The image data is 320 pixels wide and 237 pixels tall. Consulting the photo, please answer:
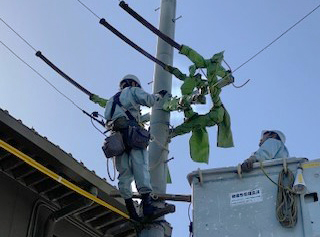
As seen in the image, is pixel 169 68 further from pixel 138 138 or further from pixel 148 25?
pixel 138 138

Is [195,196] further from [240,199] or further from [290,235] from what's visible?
[290,235]

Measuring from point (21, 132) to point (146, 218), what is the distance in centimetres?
214

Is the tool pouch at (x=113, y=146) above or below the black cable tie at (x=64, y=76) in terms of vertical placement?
below

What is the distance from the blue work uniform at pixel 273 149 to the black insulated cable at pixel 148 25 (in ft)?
4.46

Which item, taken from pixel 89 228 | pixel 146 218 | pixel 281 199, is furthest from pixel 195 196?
pixel 89 228

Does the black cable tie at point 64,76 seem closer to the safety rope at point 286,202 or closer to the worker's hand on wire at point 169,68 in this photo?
the worker's hand on wire at point 169,68

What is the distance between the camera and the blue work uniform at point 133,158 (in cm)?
591

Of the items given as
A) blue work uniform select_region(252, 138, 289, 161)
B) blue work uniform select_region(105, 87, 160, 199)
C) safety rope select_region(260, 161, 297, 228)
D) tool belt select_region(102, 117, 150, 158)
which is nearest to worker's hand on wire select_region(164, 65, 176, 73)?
blue work uniform select_region(105, 87, 160, 199)

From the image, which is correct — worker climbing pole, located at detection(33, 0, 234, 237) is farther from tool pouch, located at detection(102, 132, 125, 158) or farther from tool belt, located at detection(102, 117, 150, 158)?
tool pouch, located at detection(102, 132, 125, 158)

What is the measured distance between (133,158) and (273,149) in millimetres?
1398

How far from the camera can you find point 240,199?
13.5 ft

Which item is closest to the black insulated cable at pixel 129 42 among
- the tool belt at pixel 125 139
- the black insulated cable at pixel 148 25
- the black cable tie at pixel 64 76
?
the black insulated cable at pixel 148 25

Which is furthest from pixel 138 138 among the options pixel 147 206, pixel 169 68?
pixel 169 68

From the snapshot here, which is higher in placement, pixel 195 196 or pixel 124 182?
pixel 124 182
